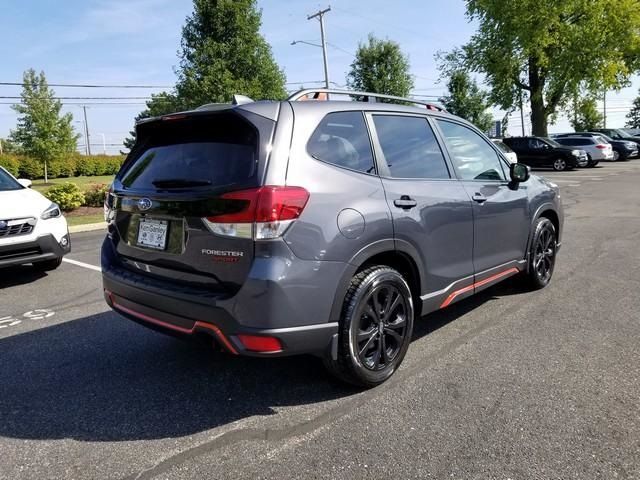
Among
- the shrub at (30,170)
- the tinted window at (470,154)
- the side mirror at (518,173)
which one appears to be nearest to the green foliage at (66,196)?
the tinted window at (470,154)

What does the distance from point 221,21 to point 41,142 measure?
11.8m

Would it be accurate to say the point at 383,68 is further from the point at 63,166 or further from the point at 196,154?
the point at 196,154

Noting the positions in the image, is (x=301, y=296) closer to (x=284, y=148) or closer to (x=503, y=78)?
(x=284, y=148)

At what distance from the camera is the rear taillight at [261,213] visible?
2.54 m

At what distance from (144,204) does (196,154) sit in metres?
0.45

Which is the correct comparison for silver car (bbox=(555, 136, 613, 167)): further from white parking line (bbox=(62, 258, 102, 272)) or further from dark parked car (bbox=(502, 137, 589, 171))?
white parking line (bbox=(62, 258, 102, 272))

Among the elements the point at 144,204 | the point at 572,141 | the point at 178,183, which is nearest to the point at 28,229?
the point at 144,204

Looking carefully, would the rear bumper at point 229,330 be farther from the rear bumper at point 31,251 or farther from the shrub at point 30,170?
the shrub at point 30,170

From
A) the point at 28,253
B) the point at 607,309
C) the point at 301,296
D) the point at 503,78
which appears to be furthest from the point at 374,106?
the point at 503,78

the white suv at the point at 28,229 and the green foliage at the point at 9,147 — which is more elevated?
the green foliage at the point at 9,147

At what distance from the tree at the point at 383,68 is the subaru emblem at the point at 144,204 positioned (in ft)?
113

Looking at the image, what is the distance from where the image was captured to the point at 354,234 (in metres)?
2.84

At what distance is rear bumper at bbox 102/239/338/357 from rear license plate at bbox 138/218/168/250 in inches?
8.9

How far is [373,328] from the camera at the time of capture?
3.07m
